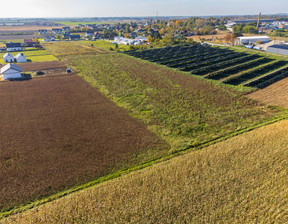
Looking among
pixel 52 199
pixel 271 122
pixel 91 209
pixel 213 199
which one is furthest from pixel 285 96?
pixel 52 199

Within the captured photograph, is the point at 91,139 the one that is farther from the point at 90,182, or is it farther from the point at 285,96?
the point at 285,96

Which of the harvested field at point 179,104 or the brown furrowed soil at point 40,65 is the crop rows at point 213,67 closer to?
the harvested field at point 179,104

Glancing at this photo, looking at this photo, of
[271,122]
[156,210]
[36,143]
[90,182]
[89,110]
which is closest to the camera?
[156,210]

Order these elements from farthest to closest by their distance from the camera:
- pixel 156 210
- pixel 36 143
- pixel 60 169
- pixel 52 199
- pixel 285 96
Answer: pixel 285 96 < pixel 36 143 < pixel 60 169 < pixel 52 199 < pixel 156 210

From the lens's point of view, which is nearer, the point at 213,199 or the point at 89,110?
the point at 213,199

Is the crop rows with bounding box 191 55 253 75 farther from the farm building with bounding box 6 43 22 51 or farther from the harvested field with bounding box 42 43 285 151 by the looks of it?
the farm building with bounding box 6 43 22 51

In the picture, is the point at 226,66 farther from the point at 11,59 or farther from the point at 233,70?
the point at 11,59
